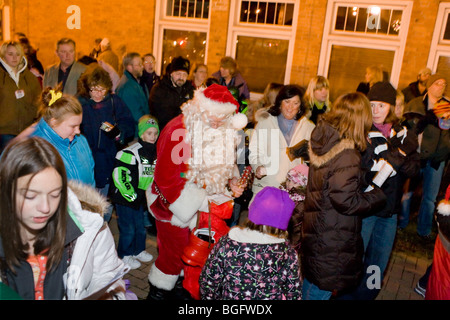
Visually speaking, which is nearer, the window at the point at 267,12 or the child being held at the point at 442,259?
the child being held at the point at 442,259

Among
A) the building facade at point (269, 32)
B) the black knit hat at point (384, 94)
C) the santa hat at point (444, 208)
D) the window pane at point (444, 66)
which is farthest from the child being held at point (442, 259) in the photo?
the window pane at point (444, 66)

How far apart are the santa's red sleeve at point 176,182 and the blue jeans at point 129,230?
0.92m

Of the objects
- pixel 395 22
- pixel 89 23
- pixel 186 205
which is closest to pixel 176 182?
pixel 186 205

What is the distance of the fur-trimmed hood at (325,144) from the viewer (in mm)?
2834

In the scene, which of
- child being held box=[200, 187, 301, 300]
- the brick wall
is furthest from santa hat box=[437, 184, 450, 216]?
the brick wall

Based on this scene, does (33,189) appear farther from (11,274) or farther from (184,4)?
(184,4)

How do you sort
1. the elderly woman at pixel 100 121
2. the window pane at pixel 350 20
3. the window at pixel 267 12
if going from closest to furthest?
the elderly woman at pixel 100 121, the window pane at pixel 350 20, the window at pixel 267 12

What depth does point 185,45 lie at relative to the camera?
10.1m

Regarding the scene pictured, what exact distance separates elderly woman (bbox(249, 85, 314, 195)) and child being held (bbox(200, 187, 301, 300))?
161cm

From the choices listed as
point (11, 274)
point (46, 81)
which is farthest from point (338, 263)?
point (46, 81)

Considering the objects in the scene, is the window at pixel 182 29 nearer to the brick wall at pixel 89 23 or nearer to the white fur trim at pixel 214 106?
the brick wall at pixel 89 23

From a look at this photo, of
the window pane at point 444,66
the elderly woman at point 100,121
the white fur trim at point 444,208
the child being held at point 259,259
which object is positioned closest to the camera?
the child being held at point 259,259

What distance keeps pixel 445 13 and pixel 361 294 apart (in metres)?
6.46

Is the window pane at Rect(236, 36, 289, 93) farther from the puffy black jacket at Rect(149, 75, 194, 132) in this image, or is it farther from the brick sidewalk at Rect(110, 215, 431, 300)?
the brick sidewalk at Rect(110, 215, 431, 300)
